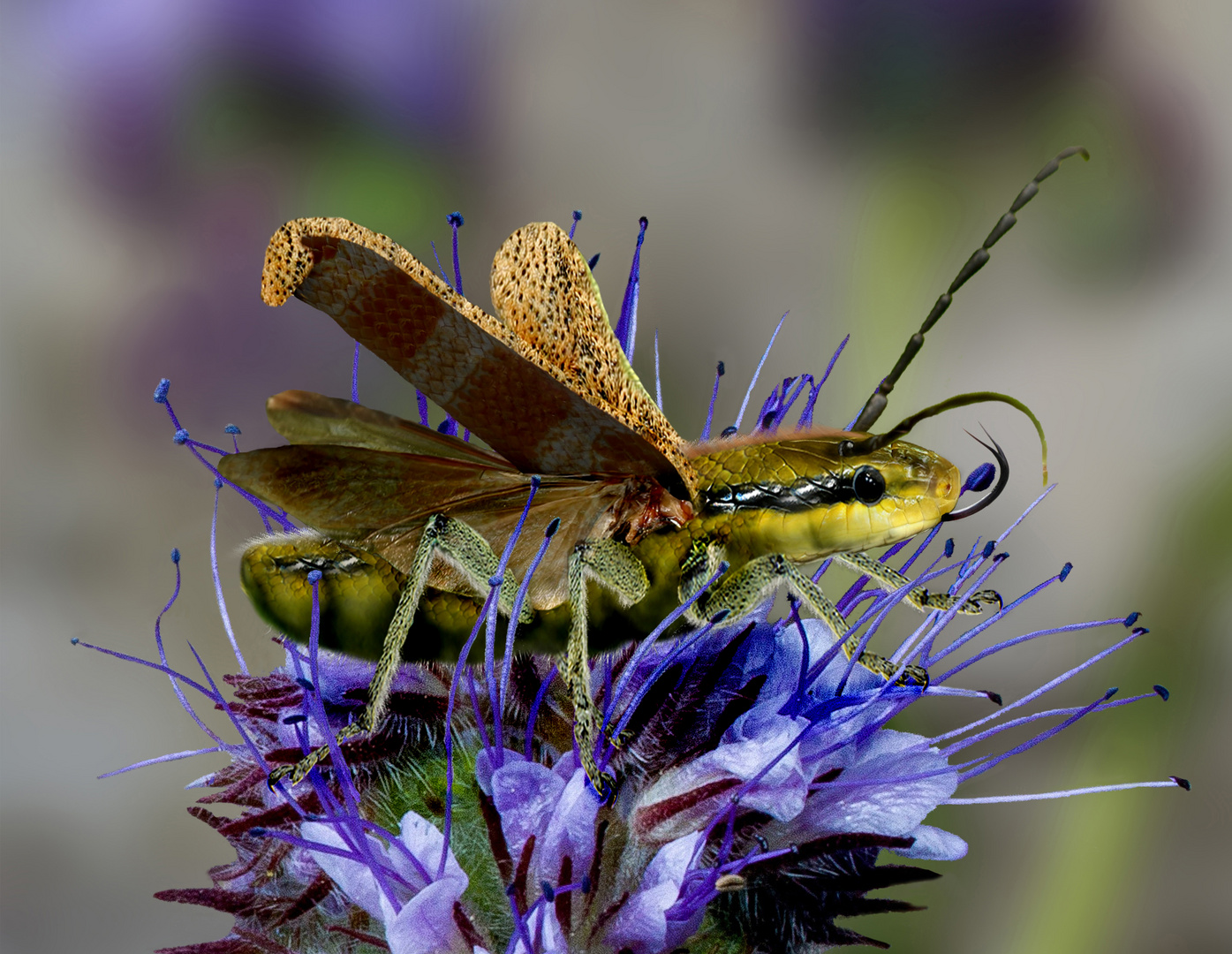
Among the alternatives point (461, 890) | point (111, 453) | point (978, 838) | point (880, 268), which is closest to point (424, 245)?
point (880, 268)

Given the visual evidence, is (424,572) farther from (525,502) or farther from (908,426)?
(908,426)

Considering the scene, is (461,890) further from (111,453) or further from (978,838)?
(111,453)

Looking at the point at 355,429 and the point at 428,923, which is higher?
the point at 355,429

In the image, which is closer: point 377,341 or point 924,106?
point 377,341

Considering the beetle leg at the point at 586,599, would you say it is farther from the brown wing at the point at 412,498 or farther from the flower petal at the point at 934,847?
the flower petal at the point at 934,847

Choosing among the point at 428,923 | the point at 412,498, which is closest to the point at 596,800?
the point at 428,923

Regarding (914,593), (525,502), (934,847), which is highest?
(525,502)

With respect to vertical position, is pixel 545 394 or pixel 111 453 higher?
pixel 111 453

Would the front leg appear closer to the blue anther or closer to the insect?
the insect
